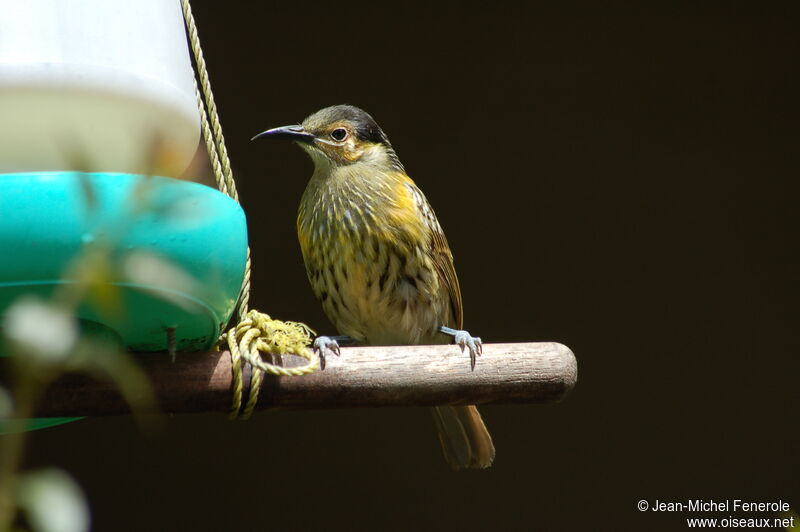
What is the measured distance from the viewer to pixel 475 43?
5.37 m

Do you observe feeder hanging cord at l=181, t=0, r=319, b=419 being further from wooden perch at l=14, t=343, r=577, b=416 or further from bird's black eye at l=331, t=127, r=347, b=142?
bird's black eye at l=331, t=127, r=347, b=142

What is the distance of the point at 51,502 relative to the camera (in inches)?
44.4

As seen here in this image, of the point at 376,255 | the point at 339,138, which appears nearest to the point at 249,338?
the point at 376,255


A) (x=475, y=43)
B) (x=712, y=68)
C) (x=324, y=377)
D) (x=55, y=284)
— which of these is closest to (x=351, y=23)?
(x=475, y=43)

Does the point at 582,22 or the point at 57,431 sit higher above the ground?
the point at 582,22

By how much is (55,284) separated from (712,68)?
3.94m

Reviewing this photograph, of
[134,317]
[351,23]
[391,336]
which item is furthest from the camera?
[351,23]

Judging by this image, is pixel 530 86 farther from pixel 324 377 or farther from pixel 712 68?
pixel 324 377

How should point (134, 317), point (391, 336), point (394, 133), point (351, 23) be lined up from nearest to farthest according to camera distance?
point (134, 317) → point (391, 336) → point (351, 23) → point (394, 133)

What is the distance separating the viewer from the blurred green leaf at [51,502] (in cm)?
112

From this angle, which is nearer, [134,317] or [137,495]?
[134,317]

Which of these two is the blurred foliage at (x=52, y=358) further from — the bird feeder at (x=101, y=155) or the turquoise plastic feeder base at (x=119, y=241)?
the bird feeder at (x=101, y=155)

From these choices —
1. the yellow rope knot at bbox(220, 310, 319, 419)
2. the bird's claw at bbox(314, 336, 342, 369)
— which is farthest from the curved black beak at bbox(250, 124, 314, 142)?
the yellow rope knot at bbox(220, 310, 319, 419)

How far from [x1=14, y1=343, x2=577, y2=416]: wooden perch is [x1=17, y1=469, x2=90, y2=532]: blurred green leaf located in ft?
4.10
